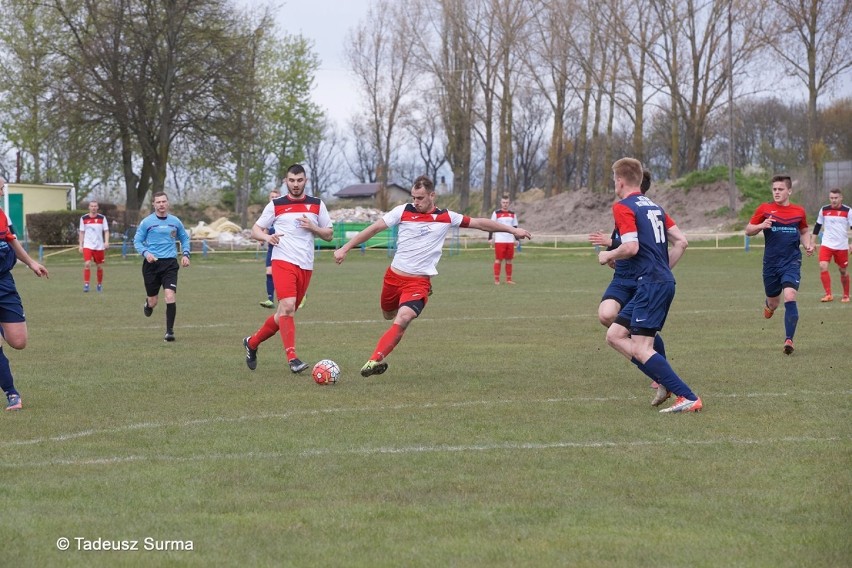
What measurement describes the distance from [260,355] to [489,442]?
5677mm

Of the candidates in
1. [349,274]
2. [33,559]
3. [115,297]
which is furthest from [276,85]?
[33,559]

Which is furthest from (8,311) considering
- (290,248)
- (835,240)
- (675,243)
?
(835,240)

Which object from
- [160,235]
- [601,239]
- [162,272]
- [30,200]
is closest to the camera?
→ [601,239]

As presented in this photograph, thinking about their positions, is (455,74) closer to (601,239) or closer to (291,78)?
(291,78)

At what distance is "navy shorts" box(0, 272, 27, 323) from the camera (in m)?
8.61

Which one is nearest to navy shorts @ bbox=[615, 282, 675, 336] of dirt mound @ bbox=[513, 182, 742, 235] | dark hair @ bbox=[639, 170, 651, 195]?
dark hair @ bbox=[639, 170, 651, 195]

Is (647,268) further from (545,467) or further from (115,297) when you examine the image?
(115,297)

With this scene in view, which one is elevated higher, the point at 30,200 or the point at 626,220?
the point at 30,200

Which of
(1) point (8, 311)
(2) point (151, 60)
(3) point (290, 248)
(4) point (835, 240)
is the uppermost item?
(2) point (151, 60)

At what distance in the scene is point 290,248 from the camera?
10.9 metres

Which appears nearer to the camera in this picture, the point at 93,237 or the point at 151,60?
the point at 93,237

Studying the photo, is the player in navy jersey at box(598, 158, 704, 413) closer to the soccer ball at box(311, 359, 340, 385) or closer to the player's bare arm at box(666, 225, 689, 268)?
the player's bare arm at box(666, 225, 689, 268)

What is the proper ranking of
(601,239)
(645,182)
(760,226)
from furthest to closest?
(760,226) → (645,182) → (601,239)

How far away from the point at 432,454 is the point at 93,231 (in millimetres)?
20277
